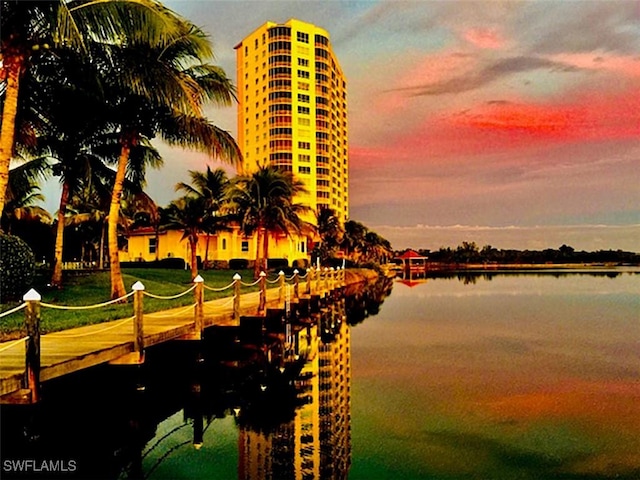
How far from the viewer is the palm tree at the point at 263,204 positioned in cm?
3503

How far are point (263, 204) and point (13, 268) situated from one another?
21533mm

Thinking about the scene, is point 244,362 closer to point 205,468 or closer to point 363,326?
point 205,468

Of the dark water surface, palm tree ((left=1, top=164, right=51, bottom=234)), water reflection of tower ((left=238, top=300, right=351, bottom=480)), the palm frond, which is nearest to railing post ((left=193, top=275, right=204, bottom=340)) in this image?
water reflection of tower ((left=238, top=300, right=351, bottom=480))

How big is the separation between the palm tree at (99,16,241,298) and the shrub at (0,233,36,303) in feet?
13.4

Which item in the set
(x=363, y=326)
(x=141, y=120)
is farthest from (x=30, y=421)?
(x=363, y=326)

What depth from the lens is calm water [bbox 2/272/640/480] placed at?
8516 mm

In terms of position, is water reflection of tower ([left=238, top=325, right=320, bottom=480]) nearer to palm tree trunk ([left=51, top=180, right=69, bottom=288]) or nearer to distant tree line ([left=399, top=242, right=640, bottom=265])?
palm tree trunk ([left=51, top=180, right=69, bottom=288])

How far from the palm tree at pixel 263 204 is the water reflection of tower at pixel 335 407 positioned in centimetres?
1439

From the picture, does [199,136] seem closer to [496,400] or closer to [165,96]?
[165,96]

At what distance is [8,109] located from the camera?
12.1 meters

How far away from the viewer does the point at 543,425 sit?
10.7m

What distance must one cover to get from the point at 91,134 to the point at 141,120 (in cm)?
319

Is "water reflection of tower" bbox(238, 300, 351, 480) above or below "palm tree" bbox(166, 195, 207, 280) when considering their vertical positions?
below

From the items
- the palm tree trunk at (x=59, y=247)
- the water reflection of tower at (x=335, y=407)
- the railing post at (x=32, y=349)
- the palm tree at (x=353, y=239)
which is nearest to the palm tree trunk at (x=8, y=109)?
the railing post at (x=32, y=349)
